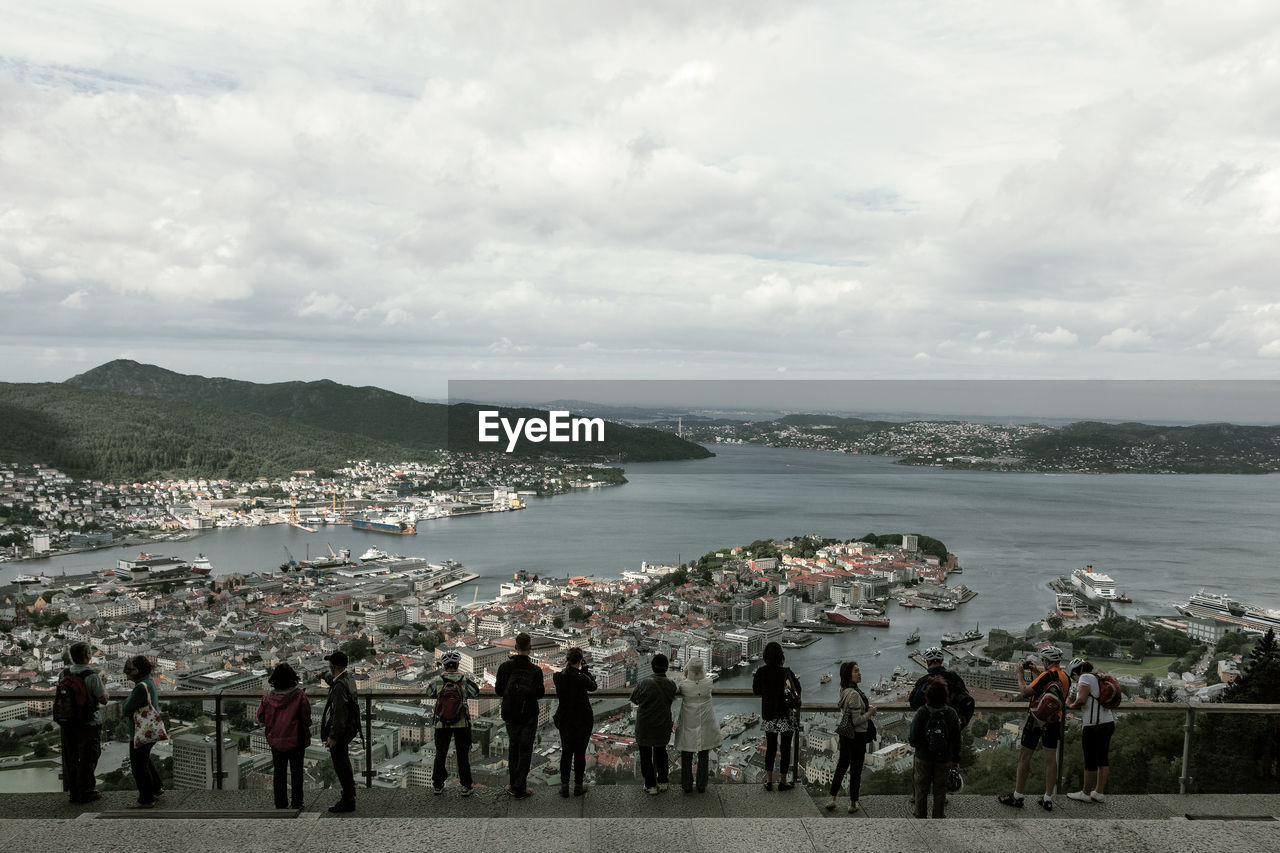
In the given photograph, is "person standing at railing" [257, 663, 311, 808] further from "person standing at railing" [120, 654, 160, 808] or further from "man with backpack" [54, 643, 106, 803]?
"man with backpack" [54, 643, 106, 803]

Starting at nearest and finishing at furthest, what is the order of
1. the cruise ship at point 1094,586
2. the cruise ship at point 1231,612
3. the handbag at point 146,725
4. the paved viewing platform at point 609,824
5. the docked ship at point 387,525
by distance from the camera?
the paved viewing platform at point 609,824, the handbag at point 146,725, the cruise ship at point 1231,612, the cruise ship at point 1094,586, the docked ship at point 387,525

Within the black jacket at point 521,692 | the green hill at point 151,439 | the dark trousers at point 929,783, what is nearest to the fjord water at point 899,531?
the dark trousers at point 929,783

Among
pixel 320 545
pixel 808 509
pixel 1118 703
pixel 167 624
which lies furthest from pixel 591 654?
pixel 808 509

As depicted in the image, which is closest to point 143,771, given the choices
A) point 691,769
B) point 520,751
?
point 520,751

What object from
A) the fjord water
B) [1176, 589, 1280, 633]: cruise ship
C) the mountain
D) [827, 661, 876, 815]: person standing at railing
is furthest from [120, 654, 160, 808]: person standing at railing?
the mountain

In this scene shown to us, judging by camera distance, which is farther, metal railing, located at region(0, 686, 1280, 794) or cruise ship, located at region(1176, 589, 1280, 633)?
cruise ship, located at region(1176, 589, 1280, 633)

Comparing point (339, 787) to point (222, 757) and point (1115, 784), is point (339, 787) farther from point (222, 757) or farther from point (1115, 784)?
point (1115, 784)

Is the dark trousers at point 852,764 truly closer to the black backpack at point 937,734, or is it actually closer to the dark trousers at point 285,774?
the black backpack at point 937,734
